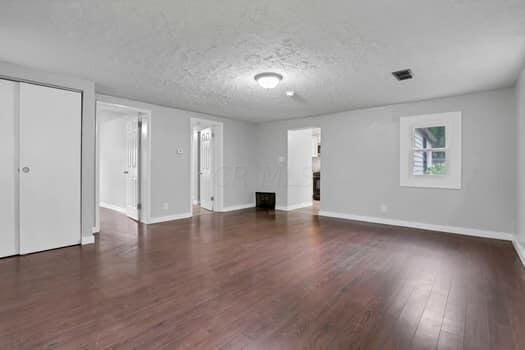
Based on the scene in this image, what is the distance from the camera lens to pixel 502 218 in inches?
163

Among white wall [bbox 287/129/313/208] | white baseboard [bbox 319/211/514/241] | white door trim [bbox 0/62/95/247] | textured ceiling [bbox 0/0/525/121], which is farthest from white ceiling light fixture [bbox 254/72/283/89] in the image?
white baseboard [bbox 319/211/514/241]

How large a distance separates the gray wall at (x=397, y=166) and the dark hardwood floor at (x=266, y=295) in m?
0.71

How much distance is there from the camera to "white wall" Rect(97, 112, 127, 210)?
629cm

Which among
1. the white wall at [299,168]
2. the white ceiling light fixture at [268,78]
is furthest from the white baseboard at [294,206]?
the white ceiling light fixture at [268,78]

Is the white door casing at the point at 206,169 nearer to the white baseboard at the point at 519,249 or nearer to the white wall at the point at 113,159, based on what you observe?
the white wall at the point at 113,159

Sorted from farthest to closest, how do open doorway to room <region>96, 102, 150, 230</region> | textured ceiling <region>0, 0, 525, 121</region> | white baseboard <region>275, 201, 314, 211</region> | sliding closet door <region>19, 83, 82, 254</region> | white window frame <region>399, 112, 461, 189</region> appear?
white baseboard <region>275, 201, 314, 211</region> → open doorway to room <region>96, 102, 150, 230</region> → white window frame <region>399, 112, 461, 189</region> → sliding closet door <region>19, 83, 82, 254</region> → textured ceiling <region>0, 0, 525, 121</region>

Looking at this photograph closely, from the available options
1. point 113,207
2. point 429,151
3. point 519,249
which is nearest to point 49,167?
point 113,207

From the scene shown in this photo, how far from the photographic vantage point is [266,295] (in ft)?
7.50

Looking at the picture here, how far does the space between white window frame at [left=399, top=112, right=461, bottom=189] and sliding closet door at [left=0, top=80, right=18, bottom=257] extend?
19.8ft

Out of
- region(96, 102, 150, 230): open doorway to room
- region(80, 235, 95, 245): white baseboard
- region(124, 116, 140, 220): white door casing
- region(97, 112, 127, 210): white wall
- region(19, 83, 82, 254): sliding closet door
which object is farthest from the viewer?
region(97, 112, 127, 210): white wall

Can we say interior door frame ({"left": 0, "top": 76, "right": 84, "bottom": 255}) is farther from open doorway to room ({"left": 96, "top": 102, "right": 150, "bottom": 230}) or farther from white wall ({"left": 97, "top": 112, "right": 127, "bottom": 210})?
white wall ({"left": 97, "top": 112, "right": 127, "bottom": 210})

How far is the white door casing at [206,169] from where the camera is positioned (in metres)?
6.71

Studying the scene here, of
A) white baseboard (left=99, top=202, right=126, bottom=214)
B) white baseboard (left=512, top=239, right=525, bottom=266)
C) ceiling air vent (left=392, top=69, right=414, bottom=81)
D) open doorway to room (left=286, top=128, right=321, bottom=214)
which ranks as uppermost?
ceiling air vent (left=392, top=69, right=414, bottom=81)

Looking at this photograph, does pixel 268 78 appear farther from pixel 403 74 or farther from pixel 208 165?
pixel 208 165
